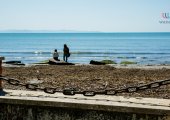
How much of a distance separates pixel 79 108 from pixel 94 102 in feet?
0.88

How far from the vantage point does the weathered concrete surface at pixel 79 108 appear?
5727mm

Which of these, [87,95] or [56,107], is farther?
[87,95]

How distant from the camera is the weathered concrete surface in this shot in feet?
18.8

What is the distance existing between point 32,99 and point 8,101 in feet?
1.49

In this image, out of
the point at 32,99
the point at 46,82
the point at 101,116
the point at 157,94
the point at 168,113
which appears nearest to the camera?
the point at 168,113

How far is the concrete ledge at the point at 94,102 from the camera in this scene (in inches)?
Result: 225

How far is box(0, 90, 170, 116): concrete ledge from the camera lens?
18.8 feet

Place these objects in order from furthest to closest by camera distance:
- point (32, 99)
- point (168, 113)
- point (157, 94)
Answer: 1. point (157, 94)
2. point (32, 99)
3. point (168, 113)

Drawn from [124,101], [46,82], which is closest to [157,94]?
[46,82]

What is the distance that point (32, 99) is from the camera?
20.7 feet

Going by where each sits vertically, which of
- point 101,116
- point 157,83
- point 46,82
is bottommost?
point 46,82

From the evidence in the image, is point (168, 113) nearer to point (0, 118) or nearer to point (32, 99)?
point (32, 99)

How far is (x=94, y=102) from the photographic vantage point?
19.9 ft

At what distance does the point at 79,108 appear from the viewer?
602 centimetres
